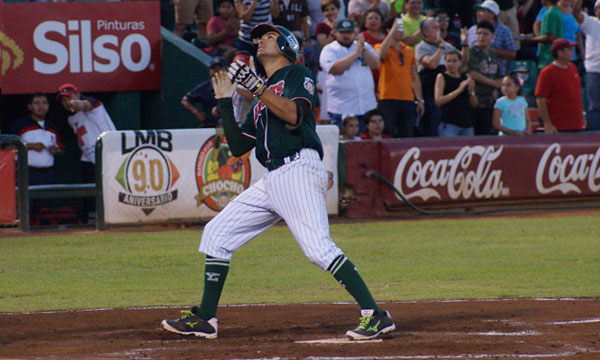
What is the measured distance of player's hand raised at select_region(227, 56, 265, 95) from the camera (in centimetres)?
559

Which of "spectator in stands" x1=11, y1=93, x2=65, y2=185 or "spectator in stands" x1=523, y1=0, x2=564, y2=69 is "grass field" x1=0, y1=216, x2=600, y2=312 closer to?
"spectator in stands" x1=11, y1=93, x2=65, y2=185

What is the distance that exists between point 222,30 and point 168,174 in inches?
139

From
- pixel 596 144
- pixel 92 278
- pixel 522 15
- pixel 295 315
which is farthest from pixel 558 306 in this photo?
pixel 522 15

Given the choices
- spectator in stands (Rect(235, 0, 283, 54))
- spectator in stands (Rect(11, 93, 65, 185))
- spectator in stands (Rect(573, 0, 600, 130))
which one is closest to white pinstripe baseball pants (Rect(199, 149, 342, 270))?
spectator in stands (Rect(11, 93, 65, 185))

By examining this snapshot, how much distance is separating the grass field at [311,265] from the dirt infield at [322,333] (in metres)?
0.60

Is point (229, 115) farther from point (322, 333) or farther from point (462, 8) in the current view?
point (462, 8)

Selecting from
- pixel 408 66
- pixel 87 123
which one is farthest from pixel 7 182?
pixel 408 66

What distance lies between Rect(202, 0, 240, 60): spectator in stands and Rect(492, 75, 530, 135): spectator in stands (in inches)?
Answer: 166

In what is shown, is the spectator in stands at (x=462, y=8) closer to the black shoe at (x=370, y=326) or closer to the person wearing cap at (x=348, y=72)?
the person wearing cap at (x=348, y=72)

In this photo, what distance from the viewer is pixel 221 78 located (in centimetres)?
600

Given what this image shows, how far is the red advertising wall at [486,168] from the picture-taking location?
13297 mm

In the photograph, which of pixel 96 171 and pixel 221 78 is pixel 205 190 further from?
pixel 221 78

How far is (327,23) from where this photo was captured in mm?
14930

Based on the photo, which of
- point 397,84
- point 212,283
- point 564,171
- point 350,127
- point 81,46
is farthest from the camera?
point 564,171
